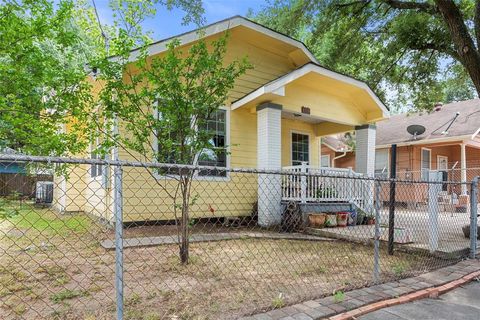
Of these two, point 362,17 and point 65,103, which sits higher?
point 362,17

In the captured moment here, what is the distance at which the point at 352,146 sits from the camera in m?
18.2

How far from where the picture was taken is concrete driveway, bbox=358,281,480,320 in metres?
3.12

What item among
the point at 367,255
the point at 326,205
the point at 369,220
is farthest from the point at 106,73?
the point at 369,220

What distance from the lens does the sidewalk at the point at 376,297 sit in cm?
296

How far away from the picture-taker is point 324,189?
9117 mm

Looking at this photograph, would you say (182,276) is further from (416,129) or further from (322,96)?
(416,129)

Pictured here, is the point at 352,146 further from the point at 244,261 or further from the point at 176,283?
the point at 176,283

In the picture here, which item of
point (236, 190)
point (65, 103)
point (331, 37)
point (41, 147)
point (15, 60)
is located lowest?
point (236, 190)

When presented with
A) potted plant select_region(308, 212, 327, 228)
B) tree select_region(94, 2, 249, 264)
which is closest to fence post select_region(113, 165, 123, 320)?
tree select_region(94, 2, 249, 264)

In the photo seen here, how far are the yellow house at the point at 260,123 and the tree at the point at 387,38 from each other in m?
1.21

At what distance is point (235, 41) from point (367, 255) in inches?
266

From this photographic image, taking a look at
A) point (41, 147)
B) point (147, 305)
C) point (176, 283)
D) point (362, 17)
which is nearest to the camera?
point (147, 305)

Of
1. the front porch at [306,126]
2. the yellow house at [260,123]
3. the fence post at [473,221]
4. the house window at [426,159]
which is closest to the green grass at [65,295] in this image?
the yellow house at [260,123]

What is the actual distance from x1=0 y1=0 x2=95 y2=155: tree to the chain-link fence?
0.56 m
